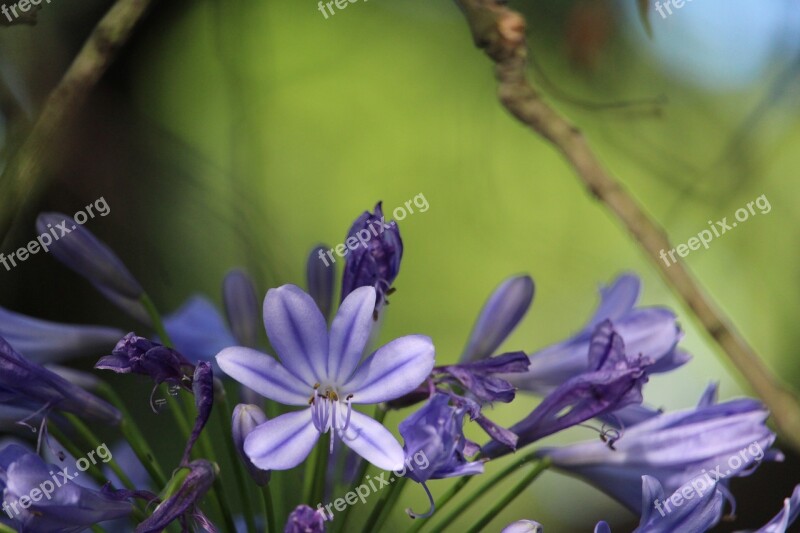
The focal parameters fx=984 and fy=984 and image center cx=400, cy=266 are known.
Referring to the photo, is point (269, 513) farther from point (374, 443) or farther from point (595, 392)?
point (595, 392)

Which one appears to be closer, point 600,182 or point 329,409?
point 329,409

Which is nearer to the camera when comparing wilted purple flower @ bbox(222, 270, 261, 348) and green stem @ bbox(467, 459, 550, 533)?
green stem @ bbox(467, 459, 550, 533)

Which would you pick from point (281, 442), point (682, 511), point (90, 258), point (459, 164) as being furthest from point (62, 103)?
point (459, 164)

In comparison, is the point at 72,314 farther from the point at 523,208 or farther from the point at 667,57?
the point at 667,57

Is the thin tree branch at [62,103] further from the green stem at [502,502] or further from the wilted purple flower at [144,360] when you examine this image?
the green stem at [502,502]

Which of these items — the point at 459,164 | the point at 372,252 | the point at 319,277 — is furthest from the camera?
the point at 459,164

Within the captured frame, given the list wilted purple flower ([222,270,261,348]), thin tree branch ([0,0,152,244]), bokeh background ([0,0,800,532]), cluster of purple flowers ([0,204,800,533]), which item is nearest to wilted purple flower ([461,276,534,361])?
cluster of purple flowers ([0,204,800,533])

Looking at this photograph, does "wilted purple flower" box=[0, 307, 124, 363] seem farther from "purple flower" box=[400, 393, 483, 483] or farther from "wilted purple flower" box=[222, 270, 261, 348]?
"purple flower" box=[400, 393, 483, 483]
